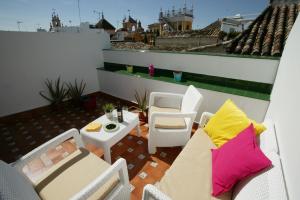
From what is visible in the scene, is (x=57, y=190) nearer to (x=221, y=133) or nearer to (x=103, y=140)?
(x=103, y=140)

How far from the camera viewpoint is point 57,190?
1.35 meters

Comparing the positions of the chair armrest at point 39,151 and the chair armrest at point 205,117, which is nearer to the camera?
the chair armrest at point 39,151

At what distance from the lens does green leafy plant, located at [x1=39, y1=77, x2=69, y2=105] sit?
147 inches

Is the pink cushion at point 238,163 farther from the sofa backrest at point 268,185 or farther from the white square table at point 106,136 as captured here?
the white square table at point 106,136

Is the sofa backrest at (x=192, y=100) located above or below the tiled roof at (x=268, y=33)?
below

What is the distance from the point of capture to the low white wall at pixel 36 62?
126 inches

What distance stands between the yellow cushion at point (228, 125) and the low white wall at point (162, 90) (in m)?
0.81

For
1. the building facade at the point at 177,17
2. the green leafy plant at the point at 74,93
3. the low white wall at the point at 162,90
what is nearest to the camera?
the low white wall at the point at 162,90

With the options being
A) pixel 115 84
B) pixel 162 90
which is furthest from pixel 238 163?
pixel 115 84

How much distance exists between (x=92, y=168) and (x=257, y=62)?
2.85 metres

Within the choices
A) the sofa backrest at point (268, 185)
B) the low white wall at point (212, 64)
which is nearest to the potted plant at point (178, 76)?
the low white wall at point (212, 64)

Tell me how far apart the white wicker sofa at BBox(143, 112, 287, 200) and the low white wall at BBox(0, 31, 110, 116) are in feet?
12.1

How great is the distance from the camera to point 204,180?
1.39 m

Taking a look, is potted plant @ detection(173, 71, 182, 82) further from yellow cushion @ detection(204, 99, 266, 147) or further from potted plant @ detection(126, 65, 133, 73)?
yellow cushion @ detection(204, 99, 266, 147)
